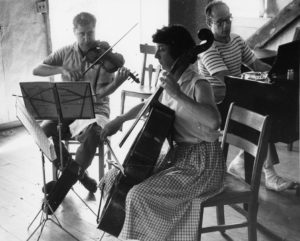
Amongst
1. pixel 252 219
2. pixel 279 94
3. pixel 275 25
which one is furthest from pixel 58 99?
pixel 275 25

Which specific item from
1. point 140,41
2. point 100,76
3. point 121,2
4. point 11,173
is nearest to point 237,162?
point 100,76

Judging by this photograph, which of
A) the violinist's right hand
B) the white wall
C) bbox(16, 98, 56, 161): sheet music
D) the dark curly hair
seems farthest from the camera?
the white wall

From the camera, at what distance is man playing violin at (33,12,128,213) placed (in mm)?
2793

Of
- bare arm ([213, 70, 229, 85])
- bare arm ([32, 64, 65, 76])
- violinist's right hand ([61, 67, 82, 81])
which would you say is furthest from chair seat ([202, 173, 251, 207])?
bare arm ([32, 64, 65, 76])

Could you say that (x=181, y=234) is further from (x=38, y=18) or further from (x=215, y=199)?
(x=38, y=18)

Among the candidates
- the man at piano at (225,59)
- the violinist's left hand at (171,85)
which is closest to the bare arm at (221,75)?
the man at piano at (225,59)

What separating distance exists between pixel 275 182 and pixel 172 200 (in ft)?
4.65

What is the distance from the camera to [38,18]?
4926mm

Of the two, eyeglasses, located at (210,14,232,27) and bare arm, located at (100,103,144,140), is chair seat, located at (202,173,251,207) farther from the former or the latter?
eyeglasses, located at (210,14,232,27)

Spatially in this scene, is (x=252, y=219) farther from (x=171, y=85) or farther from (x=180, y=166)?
(x=171, y=85)

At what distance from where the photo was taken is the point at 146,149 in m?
1.99

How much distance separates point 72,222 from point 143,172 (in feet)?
3.05

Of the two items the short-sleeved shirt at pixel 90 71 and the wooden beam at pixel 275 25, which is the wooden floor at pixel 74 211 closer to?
the short-sleeved shirt at pixel 90 71

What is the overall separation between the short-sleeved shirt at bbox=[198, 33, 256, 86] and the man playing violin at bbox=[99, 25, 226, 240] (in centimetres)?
110
